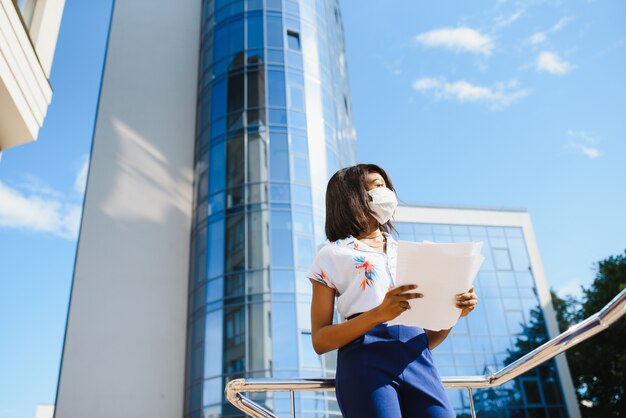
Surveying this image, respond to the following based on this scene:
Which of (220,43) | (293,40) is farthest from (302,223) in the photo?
(220,43)

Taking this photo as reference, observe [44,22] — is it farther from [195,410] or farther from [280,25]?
[280,25]

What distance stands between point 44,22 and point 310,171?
895 cm

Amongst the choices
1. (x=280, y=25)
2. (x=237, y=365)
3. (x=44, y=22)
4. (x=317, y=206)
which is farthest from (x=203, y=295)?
(x=44, y=22)

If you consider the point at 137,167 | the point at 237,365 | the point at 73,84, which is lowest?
the point at 237,365

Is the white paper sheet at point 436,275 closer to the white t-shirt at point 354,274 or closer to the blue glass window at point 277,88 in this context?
the white t-shirt at point 354,274

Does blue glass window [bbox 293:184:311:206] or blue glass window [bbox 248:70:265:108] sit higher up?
blue glass window [bbox 248:70:265:108]

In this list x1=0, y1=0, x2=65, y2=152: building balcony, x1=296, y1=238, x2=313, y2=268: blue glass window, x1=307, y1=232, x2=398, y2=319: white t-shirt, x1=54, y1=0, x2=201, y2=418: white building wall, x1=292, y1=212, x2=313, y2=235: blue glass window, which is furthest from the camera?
x1=292, y1=212, x2=313, y2=235: blue glass window

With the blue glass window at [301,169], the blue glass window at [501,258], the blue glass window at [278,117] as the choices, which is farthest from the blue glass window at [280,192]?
the blue glass window at [501,258]

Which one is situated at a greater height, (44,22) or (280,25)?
(280,25)

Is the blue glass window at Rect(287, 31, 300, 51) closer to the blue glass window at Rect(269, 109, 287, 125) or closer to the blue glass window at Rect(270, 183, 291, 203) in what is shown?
the blue glass window at Rect(269, 109, 287, 125)

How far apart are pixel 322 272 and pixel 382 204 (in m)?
0.33

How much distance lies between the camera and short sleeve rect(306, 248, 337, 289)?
65.5 inches

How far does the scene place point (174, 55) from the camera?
17094 millimetres

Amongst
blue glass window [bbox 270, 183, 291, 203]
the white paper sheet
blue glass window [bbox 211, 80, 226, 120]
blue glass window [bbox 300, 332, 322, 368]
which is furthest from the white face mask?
blue glass window [bbox 211, 80, 226, 120]
